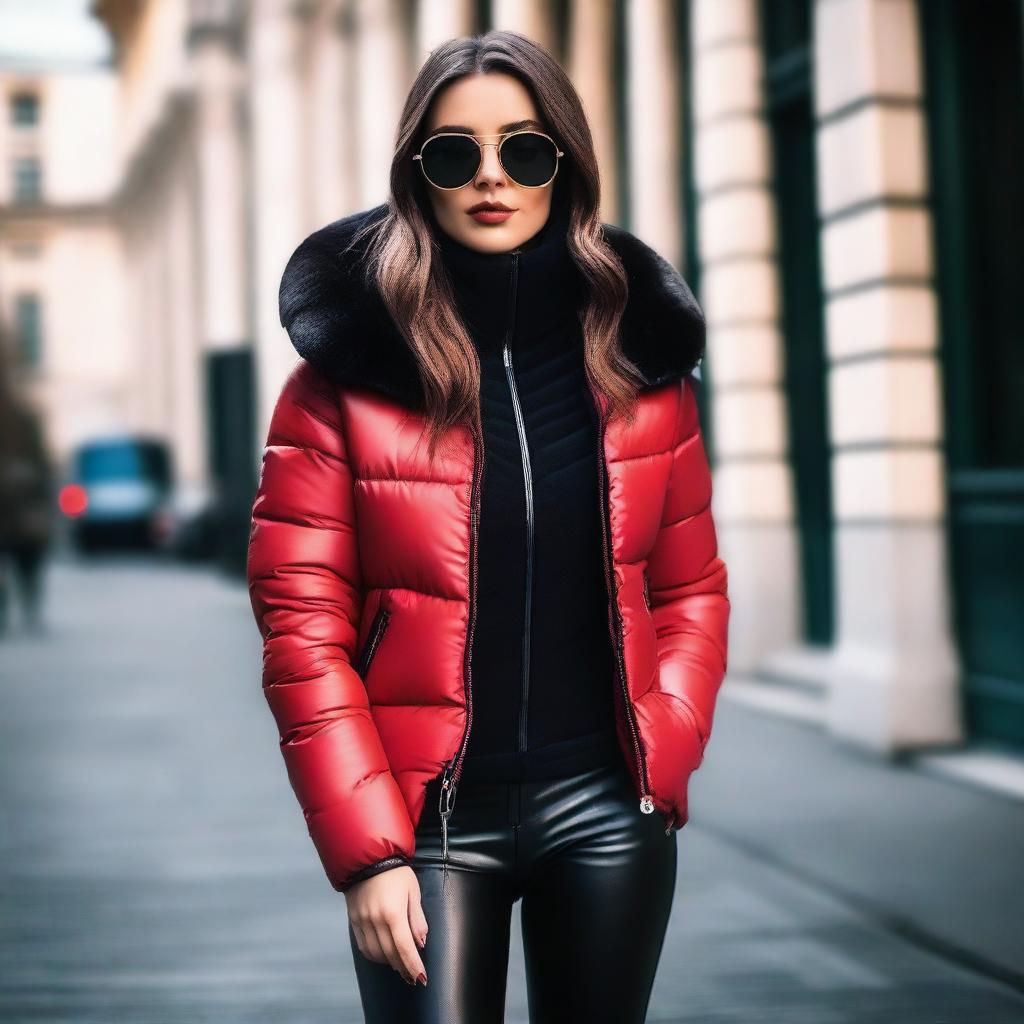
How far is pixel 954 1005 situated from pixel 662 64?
8.31m

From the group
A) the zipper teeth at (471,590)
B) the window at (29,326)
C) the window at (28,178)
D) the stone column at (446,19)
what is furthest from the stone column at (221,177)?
the window at (28,178)

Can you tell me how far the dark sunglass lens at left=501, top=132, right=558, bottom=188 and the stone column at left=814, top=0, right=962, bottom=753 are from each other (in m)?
6.16

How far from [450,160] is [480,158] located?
0.13 feet

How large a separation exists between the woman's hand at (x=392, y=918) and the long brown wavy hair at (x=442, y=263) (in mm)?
531

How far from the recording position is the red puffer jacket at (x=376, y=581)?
208 cm

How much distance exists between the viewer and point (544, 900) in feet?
7.29

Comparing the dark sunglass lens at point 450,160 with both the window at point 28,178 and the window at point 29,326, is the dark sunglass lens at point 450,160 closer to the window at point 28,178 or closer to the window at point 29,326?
the window at point 29,326

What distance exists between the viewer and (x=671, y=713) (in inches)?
88.8

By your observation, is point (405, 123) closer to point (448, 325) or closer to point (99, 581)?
point (448, 325)

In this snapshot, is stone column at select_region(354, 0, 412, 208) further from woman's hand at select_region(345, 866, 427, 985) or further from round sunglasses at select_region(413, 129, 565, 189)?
woman's hand at select_region(345, 866, 427, 985)

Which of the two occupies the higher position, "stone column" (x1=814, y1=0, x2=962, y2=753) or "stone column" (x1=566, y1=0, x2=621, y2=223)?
"stone column" (x1=566, y1=0, x2=621, y2=223)

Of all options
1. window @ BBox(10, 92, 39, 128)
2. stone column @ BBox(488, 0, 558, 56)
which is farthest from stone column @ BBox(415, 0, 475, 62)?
window @ BBox(10, 92, 39, 128)

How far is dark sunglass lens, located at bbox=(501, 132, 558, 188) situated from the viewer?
86.8 inches

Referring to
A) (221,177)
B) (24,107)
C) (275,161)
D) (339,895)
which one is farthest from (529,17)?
(24,107)
